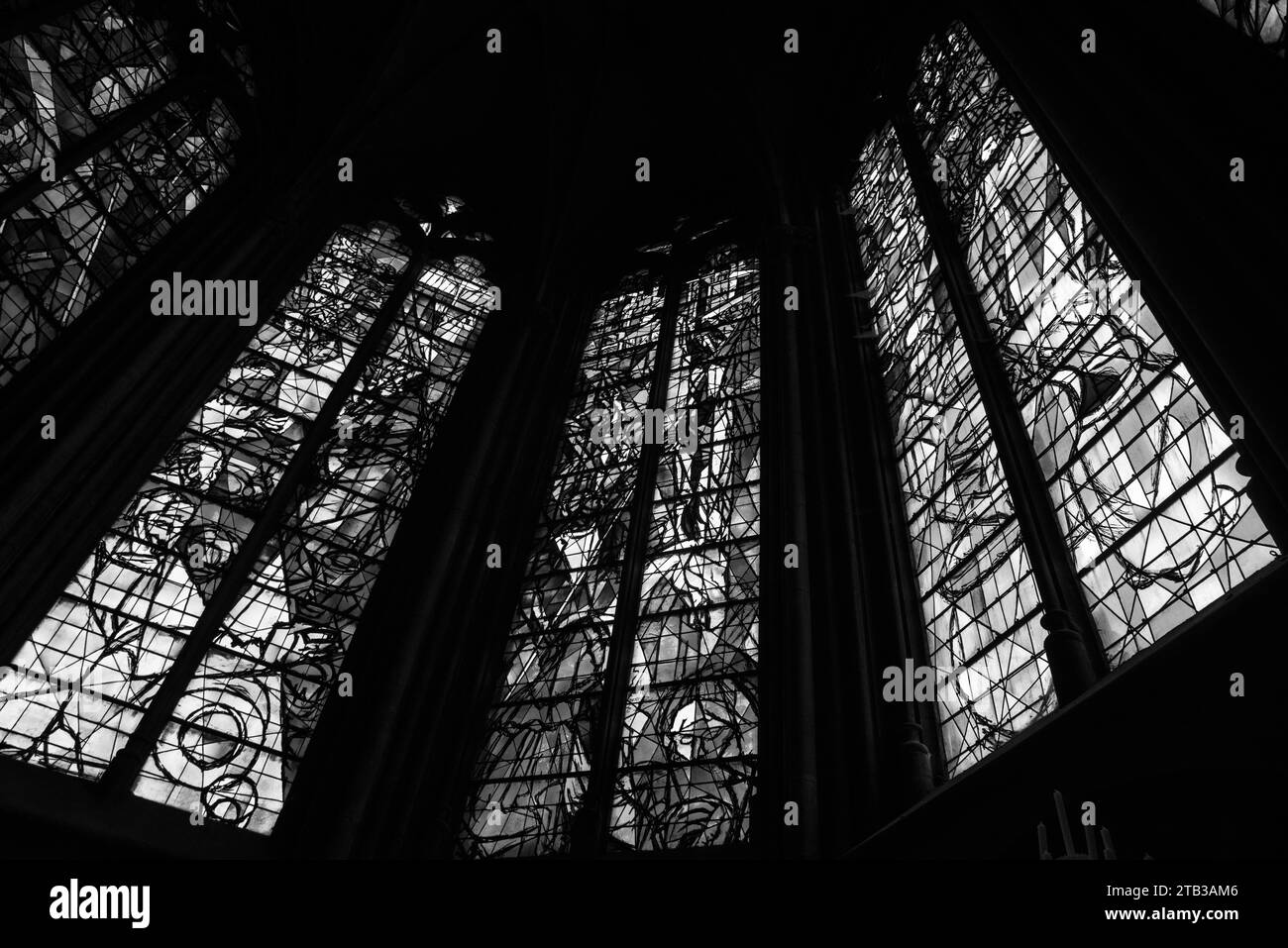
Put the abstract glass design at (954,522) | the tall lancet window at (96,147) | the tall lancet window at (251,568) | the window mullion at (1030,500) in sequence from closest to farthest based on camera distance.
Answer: the window mullion at (1030,500) → the abstract glass design at (954,522) → the tall lancet window at (251,568) → the tall lancet window at (96,147)

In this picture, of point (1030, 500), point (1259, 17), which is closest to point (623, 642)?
point (1030, 500)

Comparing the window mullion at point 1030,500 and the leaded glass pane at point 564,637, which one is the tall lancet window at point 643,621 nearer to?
the leaded glass pane at point 564,637

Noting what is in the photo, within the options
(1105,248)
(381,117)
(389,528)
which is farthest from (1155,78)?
(381,117)

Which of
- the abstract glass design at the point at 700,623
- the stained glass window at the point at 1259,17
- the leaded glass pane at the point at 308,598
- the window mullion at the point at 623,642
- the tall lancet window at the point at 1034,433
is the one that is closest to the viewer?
the stained glass window at the point at 1259,17

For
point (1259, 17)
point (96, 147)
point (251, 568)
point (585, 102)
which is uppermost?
point (585, 102)

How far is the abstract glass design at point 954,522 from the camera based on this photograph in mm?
5340

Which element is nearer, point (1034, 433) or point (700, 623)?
point (1034, 433)

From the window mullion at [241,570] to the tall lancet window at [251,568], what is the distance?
0.04 feet

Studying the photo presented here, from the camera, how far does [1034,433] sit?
5.79m

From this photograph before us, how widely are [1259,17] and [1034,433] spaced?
222 cm

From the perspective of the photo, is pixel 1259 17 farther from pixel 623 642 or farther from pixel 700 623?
pixel 623 642

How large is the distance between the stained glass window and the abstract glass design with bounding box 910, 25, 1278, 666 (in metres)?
1.26

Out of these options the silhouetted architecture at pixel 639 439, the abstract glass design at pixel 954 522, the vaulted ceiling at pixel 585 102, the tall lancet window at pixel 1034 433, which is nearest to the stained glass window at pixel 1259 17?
the silhouetted architecture at pixel 639 439

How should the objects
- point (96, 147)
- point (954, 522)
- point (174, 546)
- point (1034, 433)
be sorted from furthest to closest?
point (96, 147), point (174, 546), point (954, 522), point (1034, 433)
